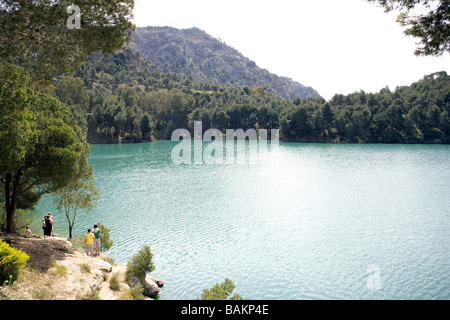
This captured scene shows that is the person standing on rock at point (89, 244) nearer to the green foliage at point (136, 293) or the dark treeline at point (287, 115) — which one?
the green foliage at point (136, 293)

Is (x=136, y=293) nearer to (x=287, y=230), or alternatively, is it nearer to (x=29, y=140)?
(x=29, y=140)

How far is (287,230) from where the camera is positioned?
27.1m

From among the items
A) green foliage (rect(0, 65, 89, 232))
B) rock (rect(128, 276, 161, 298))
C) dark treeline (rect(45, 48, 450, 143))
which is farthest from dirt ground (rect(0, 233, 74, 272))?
dark treeline (rect(45, 48, 450, 143))

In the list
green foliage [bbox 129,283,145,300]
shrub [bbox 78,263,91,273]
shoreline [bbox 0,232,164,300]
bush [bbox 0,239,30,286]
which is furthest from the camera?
shrub [bbox 78,263,91,273]

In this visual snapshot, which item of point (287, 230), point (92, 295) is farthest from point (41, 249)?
point (287, 230)

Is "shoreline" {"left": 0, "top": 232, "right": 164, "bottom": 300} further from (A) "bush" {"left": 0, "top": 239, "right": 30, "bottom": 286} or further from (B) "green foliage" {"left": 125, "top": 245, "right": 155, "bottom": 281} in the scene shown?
(B) "green foliage" {"left": 125, "top": 245, "right": 155, "bottom": 281}

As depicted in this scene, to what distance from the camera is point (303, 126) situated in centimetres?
12644

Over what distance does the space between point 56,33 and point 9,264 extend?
33.6ft

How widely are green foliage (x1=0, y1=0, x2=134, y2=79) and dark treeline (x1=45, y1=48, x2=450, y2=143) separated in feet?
301

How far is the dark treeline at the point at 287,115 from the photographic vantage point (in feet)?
374

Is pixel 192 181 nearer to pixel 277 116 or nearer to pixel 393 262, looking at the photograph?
pixel 393 262

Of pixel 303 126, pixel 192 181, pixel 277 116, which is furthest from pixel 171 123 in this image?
pixel 192 181

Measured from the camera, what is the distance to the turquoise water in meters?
18.1
